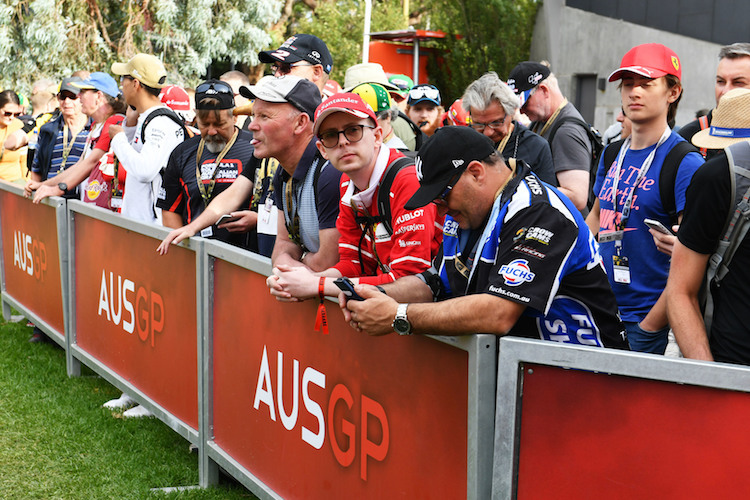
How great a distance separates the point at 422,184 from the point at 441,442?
90 centimetres

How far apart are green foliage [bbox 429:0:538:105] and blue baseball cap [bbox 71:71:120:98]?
2087cm

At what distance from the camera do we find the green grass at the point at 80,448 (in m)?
4.80

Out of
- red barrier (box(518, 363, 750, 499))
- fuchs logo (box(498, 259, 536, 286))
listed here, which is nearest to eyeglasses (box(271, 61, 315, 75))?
fuchs logo (box(498, 259, 536, 286))

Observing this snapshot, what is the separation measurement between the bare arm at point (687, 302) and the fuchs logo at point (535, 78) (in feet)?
9.18

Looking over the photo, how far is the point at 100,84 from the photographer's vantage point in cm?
754

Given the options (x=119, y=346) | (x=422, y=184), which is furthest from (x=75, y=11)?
(x=422, y=184)

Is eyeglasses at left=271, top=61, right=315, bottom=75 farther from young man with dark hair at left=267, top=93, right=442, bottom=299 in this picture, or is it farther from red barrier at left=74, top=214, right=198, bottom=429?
young man with dark hair at left=267, top=93, right=442, bottom=299

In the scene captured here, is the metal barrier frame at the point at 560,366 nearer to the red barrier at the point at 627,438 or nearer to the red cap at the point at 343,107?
the red barrier at the point at 627,438

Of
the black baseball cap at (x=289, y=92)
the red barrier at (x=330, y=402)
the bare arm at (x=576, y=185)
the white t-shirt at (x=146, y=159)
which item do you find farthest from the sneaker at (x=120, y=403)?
the bare arm at (x=576, y=185)

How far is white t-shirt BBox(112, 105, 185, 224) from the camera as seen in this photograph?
5754mm

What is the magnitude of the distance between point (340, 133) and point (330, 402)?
118cm

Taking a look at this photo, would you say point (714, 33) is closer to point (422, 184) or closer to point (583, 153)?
point (583, 153)

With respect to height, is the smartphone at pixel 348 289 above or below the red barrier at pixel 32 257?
above

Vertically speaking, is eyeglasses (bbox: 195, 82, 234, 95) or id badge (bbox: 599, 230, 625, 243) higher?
eyeglasses (bbox: 195, 82, 234, 95)
